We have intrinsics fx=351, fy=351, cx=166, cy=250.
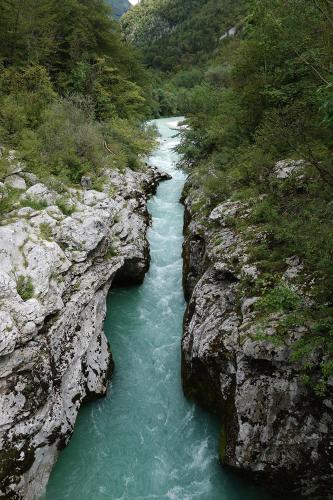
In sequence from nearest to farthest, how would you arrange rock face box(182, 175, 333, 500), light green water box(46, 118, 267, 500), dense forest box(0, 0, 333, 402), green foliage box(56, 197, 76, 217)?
rock face box(182, 175, 333, 500)
light green water box(46, 118, 267, 500)
dense forest box(0, 0, 333, 402)
green foliage box(56, 197, 76, 217)

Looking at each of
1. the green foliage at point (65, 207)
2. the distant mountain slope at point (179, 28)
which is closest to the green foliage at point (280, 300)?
the green foliage at point (65, 207)

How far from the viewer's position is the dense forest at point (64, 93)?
13.8 meters

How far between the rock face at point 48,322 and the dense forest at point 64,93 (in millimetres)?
1412

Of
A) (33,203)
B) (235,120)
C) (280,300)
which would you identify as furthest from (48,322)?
(235,120)

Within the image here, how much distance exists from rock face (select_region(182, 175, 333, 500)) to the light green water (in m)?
0.64

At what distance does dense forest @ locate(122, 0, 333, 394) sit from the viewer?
284 inches

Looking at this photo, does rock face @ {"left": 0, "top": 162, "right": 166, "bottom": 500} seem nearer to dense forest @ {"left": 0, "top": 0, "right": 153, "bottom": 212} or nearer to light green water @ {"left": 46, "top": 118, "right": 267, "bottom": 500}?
light green water @ {"left": 46, "top": 118, "right": 267, "bottom": 500}

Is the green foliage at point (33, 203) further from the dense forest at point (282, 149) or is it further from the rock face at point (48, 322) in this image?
the dense forest at point (282, 149)

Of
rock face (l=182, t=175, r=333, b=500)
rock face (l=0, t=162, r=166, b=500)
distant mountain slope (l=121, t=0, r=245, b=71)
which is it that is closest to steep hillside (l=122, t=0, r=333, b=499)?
rock face (l=182, t=175, r=333, b=500)

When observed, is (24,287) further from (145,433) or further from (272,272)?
(272,272)

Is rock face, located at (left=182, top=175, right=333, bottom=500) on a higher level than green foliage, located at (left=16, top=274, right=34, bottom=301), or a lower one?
lower

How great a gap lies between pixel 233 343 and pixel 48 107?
1394 centimetres

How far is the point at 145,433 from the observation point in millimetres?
8820

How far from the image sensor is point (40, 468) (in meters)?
7.25
